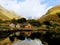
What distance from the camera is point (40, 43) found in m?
12.4

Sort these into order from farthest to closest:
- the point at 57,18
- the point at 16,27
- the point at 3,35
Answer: the point at 57,18, the point at 16,27, the point at 3,35

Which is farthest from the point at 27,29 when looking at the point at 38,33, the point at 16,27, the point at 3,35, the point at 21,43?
the point at 21,43

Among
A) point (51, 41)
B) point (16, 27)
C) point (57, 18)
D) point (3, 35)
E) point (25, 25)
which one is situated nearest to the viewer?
point (51, 41)

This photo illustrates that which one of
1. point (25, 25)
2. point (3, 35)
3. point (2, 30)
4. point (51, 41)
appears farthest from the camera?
point (25, 25)

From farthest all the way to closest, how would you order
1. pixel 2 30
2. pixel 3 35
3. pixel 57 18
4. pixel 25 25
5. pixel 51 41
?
pixel 57 18 → pixel 25 25 → pixel 2 30 → pixel 3 35 → pixel 51 41

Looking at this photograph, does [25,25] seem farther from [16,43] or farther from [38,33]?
[16,43]

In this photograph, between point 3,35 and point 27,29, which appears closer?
point 3,35

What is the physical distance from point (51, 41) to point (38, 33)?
2.34 m

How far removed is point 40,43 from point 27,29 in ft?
12.9

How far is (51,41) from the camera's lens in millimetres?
12180

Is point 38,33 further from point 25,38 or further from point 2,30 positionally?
point 2,30

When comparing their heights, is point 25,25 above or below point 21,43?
above

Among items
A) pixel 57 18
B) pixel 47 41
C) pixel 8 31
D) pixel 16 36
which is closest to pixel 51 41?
pixel 47 41

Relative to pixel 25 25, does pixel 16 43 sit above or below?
below
